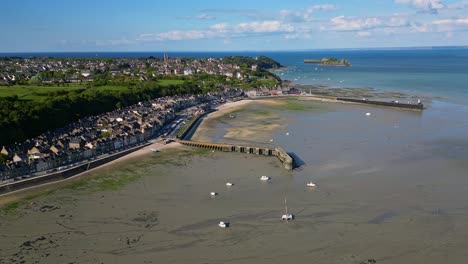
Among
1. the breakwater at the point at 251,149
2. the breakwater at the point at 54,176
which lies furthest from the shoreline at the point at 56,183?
the breakwater at the point at 251,149

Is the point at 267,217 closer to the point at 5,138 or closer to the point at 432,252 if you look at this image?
the point at 432,252

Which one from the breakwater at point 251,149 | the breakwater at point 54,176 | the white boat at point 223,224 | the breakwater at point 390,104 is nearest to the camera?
the white boat at point 223,224

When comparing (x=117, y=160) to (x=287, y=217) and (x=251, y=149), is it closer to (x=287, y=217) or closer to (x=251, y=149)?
(x=251, y=149)

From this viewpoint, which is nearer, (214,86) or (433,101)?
(433,101)

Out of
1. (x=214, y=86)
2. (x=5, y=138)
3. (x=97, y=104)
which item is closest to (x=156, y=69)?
(x=214, y=86)

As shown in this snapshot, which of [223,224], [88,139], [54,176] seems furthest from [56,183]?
[223,224]

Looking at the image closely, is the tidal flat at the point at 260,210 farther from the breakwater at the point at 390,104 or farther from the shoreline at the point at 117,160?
the breakwater at the point at 390,104
